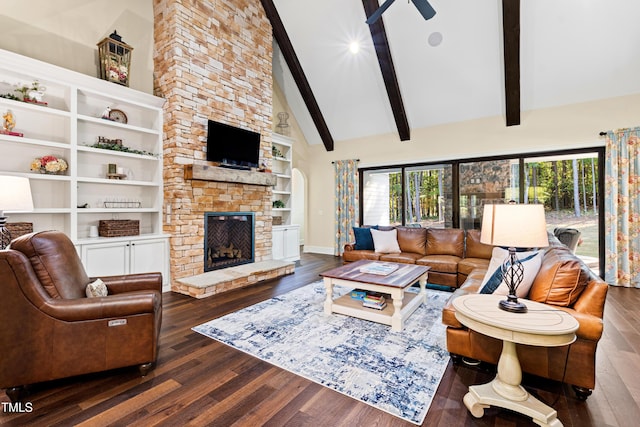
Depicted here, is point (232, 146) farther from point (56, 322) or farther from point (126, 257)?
point (56, 322)

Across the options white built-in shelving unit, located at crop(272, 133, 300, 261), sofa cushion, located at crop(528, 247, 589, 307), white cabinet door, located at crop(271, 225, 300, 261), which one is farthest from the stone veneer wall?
sofa cushion, located at crop(528, 247, 589, 307)

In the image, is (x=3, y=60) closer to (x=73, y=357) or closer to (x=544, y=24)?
(x=73, y=357)

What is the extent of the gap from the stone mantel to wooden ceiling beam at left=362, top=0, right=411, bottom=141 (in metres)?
2.86

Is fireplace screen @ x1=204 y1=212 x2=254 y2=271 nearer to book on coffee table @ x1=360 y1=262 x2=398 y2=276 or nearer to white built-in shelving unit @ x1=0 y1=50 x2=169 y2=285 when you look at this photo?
white built-in shelving unit @ x1=0 y1=50 x2=169 y2=285

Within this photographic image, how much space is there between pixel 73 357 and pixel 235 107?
439 centimetres

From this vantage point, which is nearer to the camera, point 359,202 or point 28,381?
point 28,381

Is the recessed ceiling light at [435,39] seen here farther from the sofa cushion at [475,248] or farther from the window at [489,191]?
the sofa cushion at [475,248]

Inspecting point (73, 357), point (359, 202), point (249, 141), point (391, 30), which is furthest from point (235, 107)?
point (73, 357)

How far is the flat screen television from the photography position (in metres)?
4.85

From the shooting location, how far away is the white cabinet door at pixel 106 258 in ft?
12.3

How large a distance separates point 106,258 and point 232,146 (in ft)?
8.06

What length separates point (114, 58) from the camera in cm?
416

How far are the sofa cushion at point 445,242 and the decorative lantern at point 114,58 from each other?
529cm

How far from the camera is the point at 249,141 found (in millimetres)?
5387
